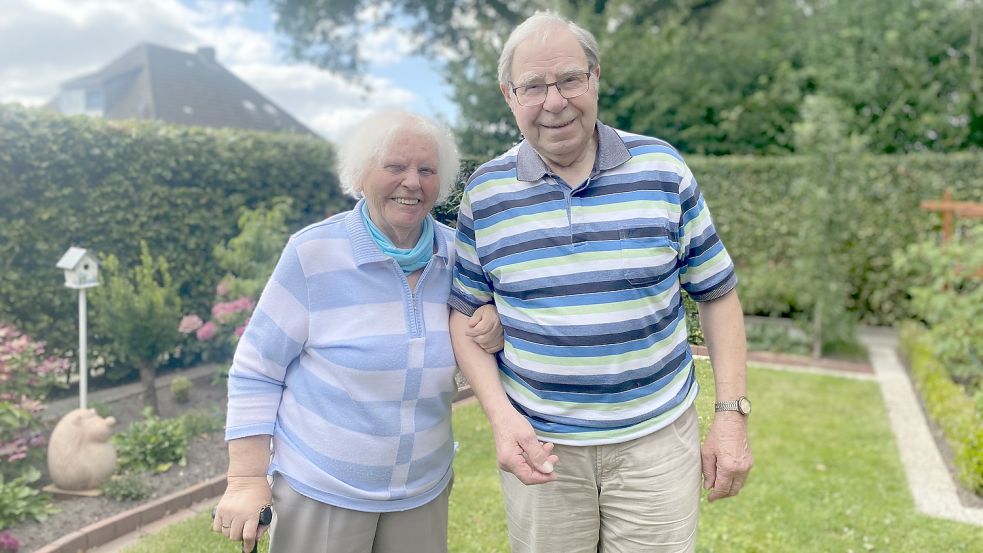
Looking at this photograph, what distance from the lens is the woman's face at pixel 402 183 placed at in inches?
60.0

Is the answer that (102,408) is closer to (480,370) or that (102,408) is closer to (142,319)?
(142,319)

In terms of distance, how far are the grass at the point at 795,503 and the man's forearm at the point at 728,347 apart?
1.80 meters

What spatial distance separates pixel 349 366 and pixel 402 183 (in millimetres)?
421

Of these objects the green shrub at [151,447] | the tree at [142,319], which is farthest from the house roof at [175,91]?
the green shrub at [151,447]

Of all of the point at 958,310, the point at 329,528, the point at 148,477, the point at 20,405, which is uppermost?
the point at 329,528

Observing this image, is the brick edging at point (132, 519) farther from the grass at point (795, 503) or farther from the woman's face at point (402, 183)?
the woman's face at point (402, 183)

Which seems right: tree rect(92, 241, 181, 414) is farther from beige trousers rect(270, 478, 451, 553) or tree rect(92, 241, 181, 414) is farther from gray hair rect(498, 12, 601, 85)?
gray hair rect(498, 12, 601, 85)

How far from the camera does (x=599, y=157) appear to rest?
1.51 metres

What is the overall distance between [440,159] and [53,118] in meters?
4.83

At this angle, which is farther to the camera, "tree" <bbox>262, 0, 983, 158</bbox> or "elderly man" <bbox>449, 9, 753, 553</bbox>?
"tree" <bbox>262, 0, 983, 158</bbox>

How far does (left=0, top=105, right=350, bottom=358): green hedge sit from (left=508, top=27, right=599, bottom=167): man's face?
4.91 metres

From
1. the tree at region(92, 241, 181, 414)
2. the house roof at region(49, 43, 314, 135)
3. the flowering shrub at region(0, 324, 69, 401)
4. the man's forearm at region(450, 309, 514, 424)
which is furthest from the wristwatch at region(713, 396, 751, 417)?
the house roof at region(49, 43, 314, 135)

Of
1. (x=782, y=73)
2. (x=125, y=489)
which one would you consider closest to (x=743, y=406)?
(x=125, y=489)

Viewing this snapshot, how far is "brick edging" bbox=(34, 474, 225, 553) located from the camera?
3123mm
